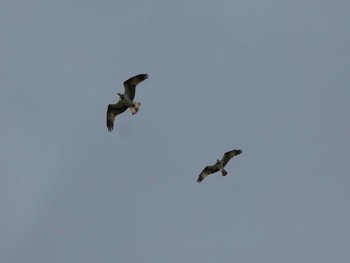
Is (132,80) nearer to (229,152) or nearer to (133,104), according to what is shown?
(133,104)

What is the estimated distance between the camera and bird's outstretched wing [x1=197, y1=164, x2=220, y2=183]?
68125mm

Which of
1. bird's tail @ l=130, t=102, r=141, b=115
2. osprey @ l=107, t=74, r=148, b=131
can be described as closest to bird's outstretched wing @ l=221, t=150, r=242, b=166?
osprey @ l=107, t=74, r=148, b=131

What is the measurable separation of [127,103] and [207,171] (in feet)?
42.8

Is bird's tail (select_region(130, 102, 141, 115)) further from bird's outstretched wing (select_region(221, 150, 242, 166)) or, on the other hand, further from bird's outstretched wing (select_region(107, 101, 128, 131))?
bird's outstretched wing (select_region(221, 150, 242, 166))

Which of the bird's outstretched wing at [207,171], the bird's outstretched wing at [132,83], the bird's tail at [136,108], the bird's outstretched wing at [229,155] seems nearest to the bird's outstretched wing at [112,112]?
the bird's tail at [136,108]

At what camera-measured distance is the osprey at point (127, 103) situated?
56750 mm

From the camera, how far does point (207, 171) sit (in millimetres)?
69125

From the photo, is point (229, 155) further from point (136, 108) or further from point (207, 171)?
point (136, 108)

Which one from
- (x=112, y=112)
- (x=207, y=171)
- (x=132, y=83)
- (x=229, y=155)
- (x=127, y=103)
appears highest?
(x=132, y=83)

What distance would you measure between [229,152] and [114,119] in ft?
37.9

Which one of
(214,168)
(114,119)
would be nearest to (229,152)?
(214,168)

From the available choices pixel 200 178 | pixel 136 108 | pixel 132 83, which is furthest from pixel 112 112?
pixel 200 178

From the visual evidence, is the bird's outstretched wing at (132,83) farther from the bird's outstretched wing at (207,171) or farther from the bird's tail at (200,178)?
the bird's tail at (200,178)

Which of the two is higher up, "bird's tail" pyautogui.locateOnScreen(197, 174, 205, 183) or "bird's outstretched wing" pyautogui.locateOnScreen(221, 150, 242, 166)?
"bird's outstretched wing" pyautogui.locateOnScreen(221, 150, 242, 166)
